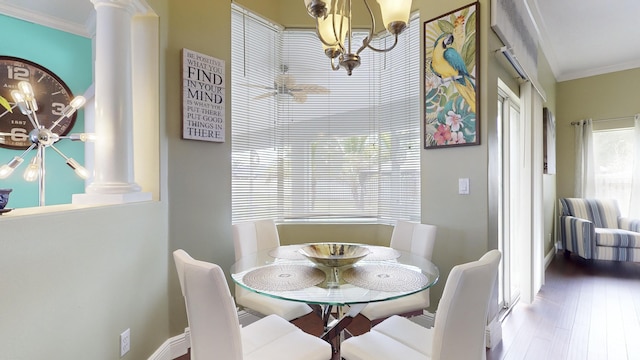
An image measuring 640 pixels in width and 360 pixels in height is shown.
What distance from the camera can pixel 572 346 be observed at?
2.13 metres

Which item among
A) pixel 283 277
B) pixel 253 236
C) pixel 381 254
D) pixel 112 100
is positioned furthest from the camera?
pixel 253 236

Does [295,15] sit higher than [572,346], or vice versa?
[295,15]

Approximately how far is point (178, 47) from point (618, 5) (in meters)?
4.26

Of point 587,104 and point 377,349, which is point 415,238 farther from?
point 587,104

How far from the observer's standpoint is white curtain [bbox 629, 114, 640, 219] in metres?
4.23

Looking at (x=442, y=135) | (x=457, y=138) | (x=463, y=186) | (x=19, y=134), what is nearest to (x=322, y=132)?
(x=442, y=135)

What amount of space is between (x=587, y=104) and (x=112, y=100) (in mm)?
6397

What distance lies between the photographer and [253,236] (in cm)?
221

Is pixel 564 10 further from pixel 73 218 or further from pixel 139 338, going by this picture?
pixel 139 338

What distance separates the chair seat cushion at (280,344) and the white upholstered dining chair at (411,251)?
52cm

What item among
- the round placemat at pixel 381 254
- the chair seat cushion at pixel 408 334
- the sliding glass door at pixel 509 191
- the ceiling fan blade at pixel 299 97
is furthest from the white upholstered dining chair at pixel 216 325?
the sliding glass door at pixel 509 191

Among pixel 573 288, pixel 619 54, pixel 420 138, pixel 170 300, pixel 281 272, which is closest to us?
pixel 281 272

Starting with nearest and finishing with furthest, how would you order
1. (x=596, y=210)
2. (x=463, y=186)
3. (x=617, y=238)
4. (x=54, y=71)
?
(x=463, y=186) < (x=54, y=71) < (x=617, y=238) < (x=596, y=210)

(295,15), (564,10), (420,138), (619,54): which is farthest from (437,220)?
(619,54)
